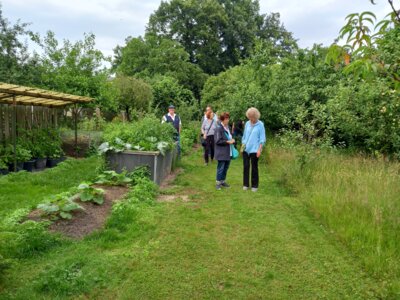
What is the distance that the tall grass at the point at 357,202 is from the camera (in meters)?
3.96

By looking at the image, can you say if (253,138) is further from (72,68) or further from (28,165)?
(72,68)

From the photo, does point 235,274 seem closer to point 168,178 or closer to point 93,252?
point 93,252

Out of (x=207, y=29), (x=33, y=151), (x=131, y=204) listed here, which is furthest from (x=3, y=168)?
(x=207, y=29)

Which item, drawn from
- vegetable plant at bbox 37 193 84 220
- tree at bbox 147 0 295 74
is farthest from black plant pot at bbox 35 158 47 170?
tree at bbox 147 0 295 74

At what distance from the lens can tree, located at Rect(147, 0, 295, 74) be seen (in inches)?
1748

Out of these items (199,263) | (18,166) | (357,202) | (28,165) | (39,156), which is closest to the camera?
(199,263)

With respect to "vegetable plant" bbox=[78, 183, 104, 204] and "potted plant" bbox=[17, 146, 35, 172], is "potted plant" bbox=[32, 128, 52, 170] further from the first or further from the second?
"vegetable plant" bbox=[78, 183, 104, 204]

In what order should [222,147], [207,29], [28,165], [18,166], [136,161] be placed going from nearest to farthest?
[222,147], [136,161], [18,166], [28,165], [207,29]

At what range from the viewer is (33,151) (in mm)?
10148

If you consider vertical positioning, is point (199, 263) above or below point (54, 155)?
below

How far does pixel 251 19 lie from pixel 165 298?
51.5 meters

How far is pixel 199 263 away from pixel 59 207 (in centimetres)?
236

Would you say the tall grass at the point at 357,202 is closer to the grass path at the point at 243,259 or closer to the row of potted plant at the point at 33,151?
the grass path at the point at 243,259

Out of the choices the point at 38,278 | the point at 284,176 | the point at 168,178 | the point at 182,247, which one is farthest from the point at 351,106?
the point at 38,278
